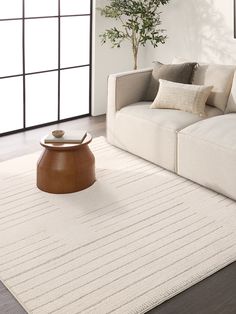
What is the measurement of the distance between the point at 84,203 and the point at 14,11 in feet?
7.10

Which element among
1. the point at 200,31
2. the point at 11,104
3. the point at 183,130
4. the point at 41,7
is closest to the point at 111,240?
the point at 183,130

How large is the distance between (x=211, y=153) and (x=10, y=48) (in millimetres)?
2245

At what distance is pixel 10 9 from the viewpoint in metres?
4.96

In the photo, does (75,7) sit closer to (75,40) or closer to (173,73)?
(75,40)

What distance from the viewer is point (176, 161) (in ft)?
13.8

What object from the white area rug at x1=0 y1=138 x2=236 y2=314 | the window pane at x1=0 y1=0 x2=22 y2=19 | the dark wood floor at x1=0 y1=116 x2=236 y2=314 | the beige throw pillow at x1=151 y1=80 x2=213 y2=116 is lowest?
the dark wood floor at x1=0 y1=116 x2=236 y2=314

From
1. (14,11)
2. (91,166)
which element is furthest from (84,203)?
(14,11)

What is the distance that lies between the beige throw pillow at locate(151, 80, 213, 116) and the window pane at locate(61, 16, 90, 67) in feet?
4.54

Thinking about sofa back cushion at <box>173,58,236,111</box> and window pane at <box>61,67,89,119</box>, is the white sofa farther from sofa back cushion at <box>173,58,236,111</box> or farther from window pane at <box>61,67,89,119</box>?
window pane at <box>61,67,89,119</box>

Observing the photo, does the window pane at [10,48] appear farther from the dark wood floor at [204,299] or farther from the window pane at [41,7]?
the dark wood floor at [204,299]

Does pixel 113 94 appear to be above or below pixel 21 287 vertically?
above

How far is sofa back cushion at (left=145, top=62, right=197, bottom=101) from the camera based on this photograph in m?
4.61

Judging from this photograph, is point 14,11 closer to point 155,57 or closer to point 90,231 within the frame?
point 155,57

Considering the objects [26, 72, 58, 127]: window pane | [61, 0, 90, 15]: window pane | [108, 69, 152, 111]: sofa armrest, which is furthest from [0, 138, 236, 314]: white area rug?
[61, 0, 90, 15]: window pane
